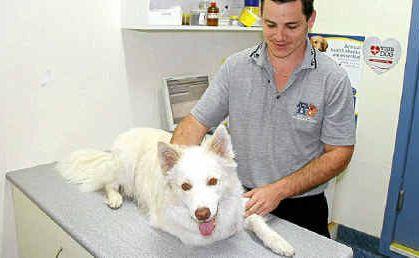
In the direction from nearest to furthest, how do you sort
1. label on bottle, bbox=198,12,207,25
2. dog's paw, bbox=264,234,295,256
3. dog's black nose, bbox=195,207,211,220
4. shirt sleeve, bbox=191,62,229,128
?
dog's black nose, bbox=195,207,211,220
dog's paw, bbox=264,234,295,256
shirt sleeve, bbox=191,62,229,128
label on bottle, bbox=198,12,207,25

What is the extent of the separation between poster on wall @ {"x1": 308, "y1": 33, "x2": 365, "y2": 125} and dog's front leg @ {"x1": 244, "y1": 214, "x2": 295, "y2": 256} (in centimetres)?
130

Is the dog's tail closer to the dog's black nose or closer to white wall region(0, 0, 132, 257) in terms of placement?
white wall region(0, 0, 132, 257)

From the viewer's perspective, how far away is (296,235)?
4.20 ft

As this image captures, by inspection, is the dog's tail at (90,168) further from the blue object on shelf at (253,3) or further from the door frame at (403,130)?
the door frame at (403,130)

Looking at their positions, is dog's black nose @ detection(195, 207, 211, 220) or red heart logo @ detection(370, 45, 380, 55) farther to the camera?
red heart logo @ detection(370, 45, 380, 55)

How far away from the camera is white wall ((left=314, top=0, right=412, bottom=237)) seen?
2.14 metres

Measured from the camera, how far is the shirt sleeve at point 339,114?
1.42 m

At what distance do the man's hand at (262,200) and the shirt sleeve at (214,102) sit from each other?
0.37 metres

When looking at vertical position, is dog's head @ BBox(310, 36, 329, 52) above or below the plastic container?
below

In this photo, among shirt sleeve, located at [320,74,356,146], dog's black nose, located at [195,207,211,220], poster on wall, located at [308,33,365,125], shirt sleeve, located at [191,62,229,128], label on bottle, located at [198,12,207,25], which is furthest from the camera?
poster on wall, located at [308,33,365,125]

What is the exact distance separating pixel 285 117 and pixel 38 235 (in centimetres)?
102

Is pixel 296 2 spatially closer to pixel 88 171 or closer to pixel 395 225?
pixel 88 171

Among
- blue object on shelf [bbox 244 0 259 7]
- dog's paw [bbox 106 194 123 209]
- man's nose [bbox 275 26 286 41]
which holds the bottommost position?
dog's paw [bbox 106 194 123 209]

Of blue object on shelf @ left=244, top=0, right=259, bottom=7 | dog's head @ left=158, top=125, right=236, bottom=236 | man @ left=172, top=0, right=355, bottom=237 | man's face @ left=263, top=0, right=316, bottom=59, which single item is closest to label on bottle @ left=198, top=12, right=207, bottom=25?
blue object on shelf @ left=244, top=0, right=259, bottom=7
